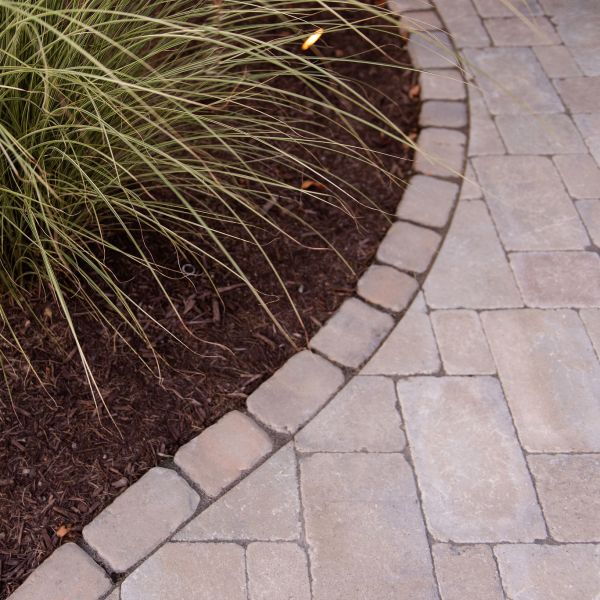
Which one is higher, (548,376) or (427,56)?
(427,56)

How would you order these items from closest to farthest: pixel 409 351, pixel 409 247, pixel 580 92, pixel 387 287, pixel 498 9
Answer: pixel 409 351, pixel 387 287, pixel 409 247, pixel 580 92, pixel 498 9

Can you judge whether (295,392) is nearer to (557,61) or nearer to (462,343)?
(462,343)

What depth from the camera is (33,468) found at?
1755 mm

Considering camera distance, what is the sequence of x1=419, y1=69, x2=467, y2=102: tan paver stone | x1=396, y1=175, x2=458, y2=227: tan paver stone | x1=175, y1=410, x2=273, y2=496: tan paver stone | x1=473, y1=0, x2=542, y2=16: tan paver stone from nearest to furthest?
x1=175, y1=410, x2=273, y2=496: tan paver stone, x1=396, y1=175, x2=458, y2=227: tan paver stone, x1=419, y1=69, x2=467, y2=102: tan paver stone, x1=473, y1=0, x2=542, y2=16: tan paver stone

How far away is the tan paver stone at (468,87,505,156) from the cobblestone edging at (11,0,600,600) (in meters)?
0.09

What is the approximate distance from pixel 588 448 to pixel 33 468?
1327mm

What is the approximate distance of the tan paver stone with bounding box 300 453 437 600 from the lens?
1.58 m

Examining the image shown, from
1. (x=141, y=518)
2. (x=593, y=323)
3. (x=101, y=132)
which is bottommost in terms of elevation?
(x=593, y=323)

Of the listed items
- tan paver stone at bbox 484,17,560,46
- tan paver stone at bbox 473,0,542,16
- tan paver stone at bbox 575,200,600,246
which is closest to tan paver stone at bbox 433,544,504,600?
tan paver stone at bbox 575,200,600,246

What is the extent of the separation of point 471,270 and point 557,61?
128 centimetres

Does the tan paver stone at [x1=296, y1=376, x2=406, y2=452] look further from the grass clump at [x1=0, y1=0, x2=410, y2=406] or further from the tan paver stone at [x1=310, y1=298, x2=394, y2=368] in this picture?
the grass clump at [x1=0, y1=0, x2=410, y2=406]

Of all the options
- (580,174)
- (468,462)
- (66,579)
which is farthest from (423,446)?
(580,174)

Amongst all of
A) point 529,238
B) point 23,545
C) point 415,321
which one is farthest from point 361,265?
point 23,545

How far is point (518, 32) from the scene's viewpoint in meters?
3.21
